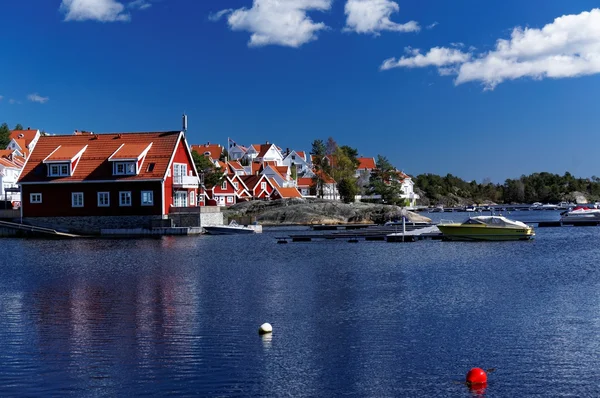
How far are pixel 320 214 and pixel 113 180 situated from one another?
30.2 metres

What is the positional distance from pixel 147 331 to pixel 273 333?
348cm

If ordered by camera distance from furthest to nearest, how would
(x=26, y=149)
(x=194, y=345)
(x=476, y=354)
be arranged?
(x=26, y=149), (x=194, y=345), (x=476, y=354)

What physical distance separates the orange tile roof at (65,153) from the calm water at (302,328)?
29.2 m

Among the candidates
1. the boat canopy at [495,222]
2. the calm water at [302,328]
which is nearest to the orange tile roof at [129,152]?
the calm water at [302,328]

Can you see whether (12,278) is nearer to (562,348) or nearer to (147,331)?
(147,331)

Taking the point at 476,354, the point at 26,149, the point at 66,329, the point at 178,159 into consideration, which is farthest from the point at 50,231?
the point at 26,149

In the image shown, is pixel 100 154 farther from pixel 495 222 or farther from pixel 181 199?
pixel 495 222

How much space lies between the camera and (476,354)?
1605cm

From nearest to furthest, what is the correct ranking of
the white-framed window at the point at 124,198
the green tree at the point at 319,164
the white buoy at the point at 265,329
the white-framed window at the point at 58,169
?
the white buoy at the point at 265,329 < the white-framed window at the point at 124,198 < the white-framed window at the point at 58,169 < the green tree at the point at 319,164

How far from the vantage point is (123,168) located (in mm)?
62750

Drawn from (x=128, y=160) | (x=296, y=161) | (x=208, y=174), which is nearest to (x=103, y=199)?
(x=128, y=160)

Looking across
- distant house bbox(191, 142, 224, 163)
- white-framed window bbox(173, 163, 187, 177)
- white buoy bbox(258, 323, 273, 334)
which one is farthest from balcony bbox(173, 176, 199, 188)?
distant house bbox(191, 142, 224, 163)

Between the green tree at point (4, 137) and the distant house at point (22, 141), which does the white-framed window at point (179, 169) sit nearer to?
the distant house at point (22, 141)

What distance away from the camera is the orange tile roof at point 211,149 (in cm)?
13750
